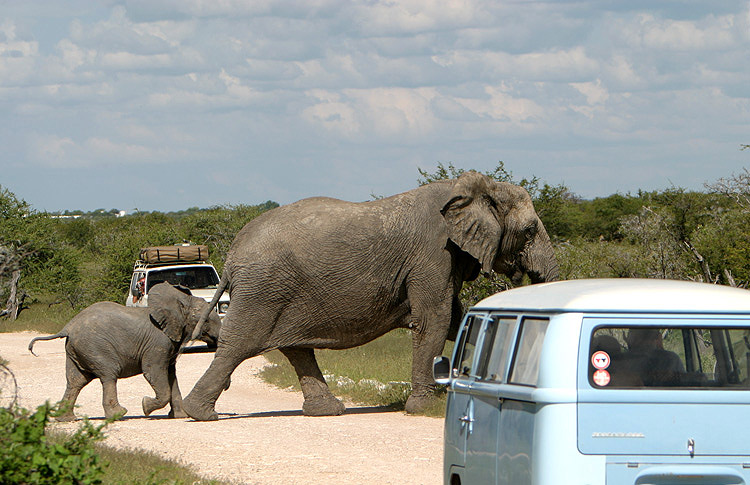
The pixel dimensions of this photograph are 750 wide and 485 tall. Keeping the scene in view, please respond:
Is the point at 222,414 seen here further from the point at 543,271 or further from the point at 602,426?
the point at 602,426

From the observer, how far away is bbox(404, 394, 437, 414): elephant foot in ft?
45.3

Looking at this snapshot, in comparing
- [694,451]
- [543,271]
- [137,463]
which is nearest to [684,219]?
[543,271]

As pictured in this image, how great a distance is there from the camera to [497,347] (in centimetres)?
662

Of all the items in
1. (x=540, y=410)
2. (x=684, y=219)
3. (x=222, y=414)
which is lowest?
Answer: (x=222, y=414)

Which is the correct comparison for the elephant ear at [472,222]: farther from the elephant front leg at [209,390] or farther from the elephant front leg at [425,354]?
the elephant front leg at [209,390]

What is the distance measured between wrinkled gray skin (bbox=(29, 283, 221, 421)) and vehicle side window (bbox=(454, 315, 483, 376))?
6921mm

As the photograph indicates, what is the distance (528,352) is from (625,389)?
2.16 feet

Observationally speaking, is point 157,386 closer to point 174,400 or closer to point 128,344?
point 174,400

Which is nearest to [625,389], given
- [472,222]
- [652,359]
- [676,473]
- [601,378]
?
[601,378]

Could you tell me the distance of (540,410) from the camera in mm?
5508

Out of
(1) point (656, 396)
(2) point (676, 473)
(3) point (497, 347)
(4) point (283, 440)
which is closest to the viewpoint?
(2) point (676, 473)

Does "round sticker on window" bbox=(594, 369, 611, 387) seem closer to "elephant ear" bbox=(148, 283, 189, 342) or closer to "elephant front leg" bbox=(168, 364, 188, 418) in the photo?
"elephant ear" bbox=(148, 283, 189, 342)

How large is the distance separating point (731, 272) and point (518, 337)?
12.8 meters

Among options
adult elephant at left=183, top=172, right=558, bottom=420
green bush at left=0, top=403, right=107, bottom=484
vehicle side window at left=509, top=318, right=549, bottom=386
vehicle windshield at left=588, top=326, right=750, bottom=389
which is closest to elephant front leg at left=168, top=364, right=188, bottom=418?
adult elephant at left=183, top=172, right=558, bottom=420
